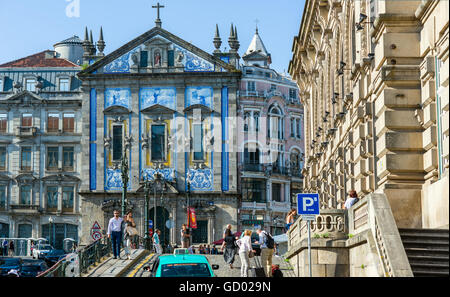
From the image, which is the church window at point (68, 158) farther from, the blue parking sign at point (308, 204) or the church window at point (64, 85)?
the blue parking sign at point (308, 204)

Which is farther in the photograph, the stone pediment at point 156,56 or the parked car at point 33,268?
the stone pediment at point 156,56

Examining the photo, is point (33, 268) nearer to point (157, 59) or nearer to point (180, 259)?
point (180, 259)

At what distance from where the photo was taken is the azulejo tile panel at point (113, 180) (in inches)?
2940

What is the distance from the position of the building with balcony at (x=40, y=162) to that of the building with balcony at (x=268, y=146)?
1586 centimetres

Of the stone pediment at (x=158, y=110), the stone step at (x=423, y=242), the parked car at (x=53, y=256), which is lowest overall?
the parked car at (x=53, y=256)

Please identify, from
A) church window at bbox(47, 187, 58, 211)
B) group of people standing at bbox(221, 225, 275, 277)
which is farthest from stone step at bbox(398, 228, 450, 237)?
church window at bbox(47, 187, 58, 211)

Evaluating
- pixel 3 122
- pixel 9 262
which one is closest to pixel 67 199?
pixel 3 122

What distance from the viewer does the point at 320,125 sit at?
4566 centimetres

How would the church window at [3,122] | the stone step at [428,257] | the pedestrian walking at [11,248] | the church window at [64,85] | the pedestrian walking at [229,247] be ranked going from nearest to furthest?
1. the stone step at [428,257]
2. the pedestrian walking at [229,247]
3. the pedestrian walking at [11,248]
4. the church window at [3,122]
5. the church window at [64,85]

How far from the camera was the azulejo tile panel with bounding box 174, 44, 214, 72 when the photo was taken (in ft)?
247

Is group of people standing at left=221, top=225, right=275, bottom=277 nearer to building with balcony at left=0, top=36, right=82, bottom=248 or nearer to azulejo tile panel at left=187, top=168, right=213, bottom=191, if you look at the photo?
azulejo tile panel at left=187, top=168, right=213, bottom=191

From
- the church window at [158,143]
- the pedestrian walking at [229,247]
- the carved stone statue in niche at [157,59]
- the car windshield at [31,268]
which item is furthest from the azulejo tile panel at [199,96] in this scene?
the pedestrian walking at [229,247]

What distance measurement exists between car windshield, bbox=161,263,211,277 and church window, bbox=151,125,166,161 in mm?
53617

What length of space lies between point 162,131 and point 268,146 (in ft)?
64.3
